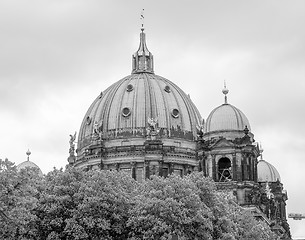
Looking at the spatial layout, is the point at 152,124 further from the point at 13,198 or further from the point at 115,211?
the point at 13,198

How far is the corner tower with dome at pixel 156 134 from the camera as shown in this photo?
106000 millimetres

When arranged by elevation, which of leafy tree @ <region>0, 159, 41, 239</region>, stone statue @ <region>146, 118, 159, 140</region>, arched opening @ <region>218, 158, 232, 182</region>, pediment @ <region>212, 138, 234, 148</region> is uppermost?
stone statue @ <region>146, 118, 159, 140</region>

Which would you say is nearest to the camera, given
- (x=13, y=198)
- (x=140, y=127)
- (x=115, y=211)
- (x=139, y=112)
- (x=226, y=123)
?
(x=13, y=198)

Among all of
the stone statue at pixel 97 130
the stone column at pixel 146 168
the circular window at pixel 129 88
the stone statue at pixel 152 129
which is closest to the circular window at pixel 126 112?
the circular window at pixel 129 88

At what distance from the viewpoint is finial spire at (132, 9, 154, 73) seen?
13500cm

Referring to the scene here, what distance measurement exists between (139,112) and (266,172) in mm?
27291

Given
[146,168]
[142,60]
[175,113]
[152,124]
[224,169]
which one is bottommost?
[224,169]

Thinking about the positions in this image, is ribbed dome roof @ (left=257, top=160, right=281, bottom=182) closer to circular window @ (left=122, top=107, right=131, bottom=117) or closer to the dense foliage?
circular window @ (left=122, top=107, right=131, bottom=117)

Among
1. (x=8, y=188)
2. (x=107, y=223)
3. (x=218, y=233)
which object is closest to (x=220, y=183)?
(x=218, y=233)

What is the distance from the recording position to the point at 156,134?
119 metres

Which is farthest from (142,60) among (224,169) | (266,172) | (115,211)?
(115,211)

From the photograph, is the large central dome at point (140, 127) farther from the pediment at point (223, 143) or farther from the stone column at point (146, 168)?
the pediment at point (223, 143)

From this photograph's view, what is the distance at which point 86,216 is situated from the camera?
70312 millimetres

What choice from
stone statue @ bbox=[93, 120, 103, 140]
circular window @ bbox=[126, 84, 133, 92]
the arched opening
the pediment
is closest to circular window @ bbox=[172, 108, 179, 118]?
circular window @ bbox=[126, 84, 133, 92]
